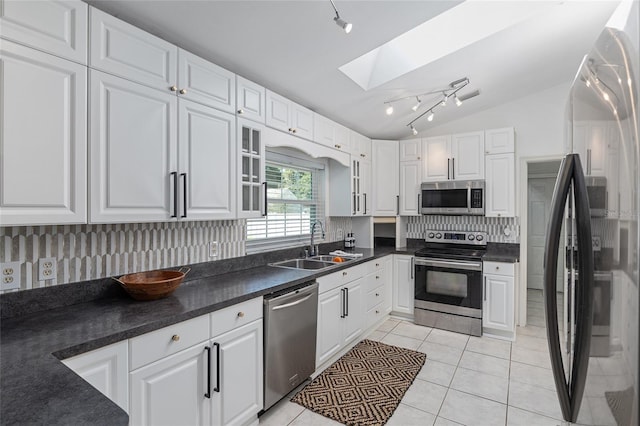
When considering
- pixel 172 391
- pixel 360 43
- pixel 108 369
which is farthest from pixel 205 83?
pixel 172 391

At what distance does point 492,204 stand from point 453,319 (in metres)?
1.46

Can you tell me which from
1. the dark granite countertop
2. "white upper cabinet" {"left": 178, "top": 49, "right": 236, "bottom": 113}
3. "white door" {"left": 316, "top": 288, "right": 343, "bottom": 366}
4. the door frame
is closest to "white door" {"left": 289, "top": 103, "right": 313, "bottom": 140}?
"white upper cabinet" {"left": 178, "top": 49, "right": 236, "bottom": 113}

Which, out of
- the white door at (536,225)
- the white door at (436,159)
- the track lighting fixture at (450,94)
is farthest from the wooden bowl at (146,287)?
the white door at (536,225)

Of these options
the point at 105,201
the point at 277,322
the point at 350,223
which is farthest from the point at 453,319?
the point at 105,201

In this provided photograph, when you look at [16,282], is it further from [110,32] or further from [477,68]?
[477,68]

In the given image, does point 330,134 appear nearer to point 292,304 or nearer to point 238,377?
point 292,304

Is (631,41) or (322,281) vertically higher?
(631,41)

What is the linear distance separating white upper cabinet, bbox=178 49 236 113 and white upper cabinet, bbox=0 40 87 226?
1.87 feet

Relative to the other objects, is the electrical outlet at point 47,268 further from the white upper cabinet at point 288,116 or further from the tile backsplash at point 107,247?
the white upper cabinet at point 288,116

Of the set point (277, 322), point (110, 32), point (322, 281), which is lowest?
point (277, 322)

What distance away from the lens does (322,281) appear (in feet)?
9.19

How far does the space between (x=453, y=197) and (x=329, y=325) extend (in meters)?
2.31

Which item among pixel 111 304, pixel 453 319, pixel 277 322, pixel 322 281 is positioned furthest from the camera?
pixel 453 319

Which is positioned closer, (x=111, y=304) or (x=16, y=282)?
(x=16, y=282)
